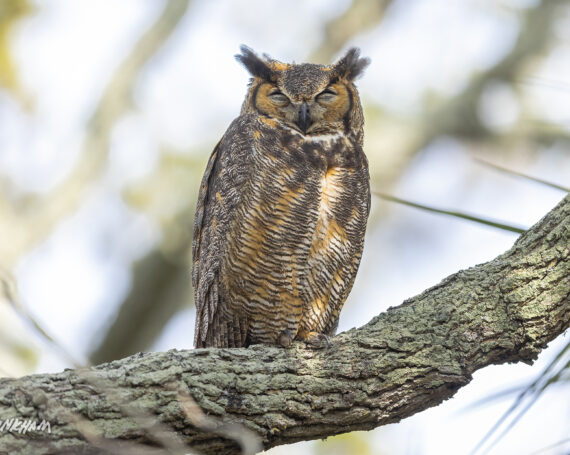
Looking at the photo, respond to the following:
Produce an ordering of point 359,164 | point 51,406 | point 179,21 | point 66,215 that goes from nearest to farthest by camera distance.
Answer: point 51,406
point 359,164
point 66,215
point 179,21

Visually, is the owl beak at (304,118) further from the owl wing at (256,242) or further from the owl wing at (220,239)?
the owl wing at (220,239)

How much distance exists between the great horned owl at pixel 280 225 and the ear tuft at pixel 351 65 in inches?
10.9

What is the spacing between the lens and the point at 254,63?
4.21 metres

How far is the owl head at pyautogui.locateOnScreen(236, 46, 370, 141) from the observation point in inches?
156

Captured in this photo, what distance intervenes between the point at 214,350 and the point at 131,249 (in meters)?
4.79

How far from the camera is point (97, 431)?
2.46m

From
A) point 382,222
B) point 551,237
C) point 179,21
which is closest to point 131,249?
point 179,21

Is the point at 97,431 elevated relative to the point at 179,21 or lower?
lower

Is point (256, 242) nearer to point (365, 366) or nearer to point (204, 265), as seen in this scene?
point (204, 265)

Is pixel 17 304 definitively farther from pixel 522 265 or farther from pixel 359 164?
pixel 359 164

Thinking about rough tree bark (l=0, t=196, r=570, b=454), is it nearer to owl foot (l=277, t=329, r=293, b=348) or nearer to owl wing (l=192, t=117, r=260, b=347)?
owl foot (l=277, t=329, r=293, b=348)
